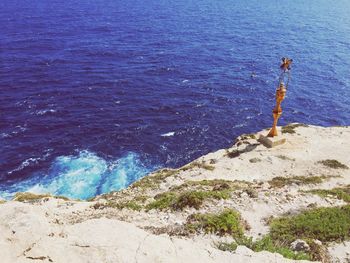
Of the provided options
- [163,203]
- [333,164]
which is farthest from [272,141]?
[163,203]

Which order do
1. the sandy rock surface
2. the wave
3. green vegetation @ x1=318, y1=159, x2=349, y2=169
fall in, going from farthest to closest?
the wave < green vegetation @ x1=318, y1=159, x2=349, y2=169 < the sandy rock surface

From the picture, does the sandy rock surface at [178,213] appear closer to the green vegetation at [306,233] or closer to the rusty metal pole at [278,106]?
the green vegetation at [306,233]

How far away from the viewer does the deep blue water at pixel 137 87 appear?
56000 mm

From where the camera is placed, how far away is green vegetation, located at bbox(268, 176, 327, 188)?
32.9 m

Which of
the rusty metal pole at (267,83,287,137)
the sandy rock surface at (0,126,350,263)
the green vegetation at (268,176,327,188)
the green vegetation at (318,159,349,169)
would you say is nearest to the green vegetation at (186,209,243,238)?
the sandy rock surface at (0,126,350,263)

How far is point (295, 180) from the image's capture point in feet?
111

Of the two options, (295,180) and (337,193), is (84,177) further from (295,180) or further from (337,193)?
(337,193)

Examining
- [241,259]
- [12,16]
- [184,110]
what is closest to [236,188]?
[241,259]

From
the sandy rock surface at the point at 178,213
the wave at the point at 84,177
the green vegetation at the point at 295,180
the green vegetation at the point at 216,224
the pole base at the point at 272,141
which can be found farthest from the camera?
the wave at the point at 84,177

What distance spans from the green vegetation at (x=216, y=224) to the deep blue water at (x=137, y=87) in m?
29.6

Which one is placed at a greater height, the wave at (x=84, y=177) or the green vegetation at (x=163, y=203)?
the green vegetation at (x=163, y=203)

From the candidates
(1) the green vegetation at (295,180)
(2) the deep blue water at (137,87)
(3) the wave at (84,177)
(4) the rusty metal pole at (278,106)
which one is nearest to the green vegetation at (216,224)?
(1) the green vegetation at (295,180)

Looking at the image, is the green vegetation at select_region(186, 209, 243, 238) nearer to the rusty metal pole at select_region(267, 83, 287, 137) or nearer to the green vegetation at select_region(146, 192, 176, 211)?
the green vegetation at select_region(146, 192, 176, 211)

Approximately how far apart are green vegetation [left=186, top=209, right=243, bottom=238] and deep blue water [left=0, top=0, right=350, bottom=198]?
29584 millimetres
